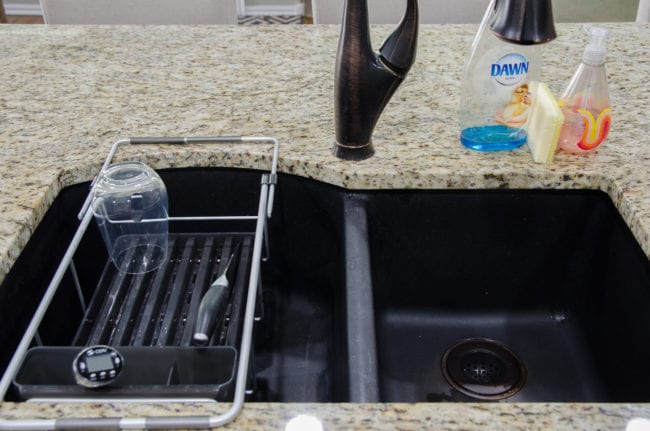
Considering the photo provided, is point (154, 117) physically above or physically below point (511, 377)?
above

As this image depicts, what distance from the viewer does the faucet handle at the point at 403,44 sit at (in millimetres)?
811

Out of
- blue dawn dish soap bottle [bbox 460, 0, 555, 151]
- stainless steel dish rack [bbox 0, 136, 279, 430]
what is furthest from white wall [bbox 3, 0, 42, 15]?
blue dawn dish soap bottle [bbox 460, 0, 555, 151]

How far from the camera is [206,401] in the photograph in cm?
59

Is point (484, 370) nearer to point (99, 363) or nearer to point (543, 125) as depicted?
point (543, 125)

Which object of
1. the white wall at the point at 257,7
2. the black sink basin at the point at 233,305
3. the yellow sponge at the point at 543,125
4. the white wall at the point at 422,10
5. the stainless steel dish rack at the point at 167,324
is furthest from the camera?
the white wall at the point at 257,7

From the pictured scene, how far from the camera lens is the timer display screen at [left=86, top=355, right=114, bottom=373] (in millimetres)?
617

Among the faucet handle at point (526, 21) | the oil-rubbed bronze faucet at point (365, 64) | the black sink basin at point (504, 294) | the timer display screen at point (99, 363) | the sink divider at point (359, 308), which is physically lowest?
the black sink basin at point (504, 294)

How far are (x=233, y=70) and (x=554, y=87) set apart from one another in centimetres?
62

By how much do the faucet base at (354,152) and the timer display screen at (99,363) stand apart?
1.52 feet

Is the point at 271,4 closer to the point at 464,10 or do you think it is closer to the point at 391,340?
the point at 464,10

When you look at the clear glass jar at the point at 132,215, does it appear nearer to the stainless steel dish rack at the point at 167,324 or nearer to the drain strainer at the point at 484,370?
the stainless steel dish rack at the point at 167,324

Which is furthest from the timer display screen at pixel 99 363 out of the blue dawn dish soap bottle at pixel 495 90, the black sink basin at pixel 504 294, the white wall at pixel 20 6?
the white wall at pixel 20 6

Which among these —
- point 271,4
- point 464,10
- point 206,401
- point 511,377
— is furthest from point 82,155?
point 271,4

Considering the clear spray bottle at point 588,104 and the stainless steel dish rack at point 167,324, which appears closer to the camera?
the stainless steel dish rack at point 167,324
